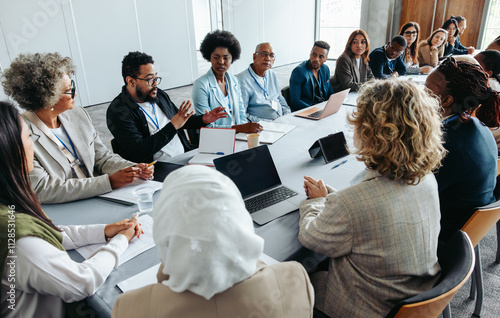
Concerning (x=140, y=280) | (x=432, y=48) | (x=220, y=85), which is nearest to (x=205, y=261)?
(x=140, y=280)

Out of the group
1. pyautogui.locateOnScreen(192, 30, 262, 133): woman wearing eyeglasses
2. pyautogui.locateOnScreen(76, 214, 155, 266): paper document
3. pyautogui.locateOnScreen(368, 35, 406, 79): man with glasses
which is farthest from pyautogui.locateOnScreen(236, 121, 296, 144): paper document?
pyautogui.locateOnScreen(368, 35, 406, 79): man with glasses

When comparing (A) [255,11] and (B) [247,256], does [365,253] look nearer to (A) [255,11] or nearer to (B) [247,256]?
(B) [247,256]

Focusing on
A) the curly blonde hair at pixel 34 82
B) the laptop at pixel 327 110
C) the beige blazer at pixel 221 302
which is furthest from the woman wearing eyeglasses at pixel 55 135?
the laptop at pixel 327 110

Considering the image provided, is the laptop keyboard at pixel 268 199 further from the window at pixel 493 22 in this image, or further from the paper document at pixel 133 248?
the window at pixel 493 22

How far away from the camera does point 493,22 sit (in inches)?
315

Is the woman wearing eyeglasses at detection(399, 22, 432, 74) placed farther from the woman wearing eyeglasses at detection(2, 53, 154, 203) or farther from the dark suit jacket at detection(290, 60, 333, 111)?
the woman wearing eyeglasses at detection(2, 53, 154, 203)

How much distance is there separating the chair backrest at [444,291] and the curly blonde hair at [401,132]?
29 cm

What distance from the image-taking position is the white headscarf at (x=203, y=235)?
2.13 feet

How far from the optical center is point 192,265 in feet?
2.15

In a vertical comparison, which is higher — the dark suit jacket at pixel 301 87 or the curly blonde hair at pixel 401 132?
the curly blonde hair at pixel 401 132

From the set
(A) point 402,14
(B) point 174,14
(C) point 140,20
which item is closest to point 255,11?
(B) point 174,14

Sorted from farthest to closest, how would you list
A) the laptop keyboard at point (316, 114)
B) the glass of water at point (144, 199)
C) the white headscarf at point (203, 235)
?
the laptop keyboard at point (316, 114), the glass of water at point (144, 199), the white headscarf at point (203, 235)

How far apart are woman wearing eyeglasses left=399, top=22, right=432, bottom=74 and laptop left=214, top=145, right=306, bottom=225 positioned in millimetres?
4333

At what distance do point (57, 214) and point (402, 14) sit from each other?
32.2ft
